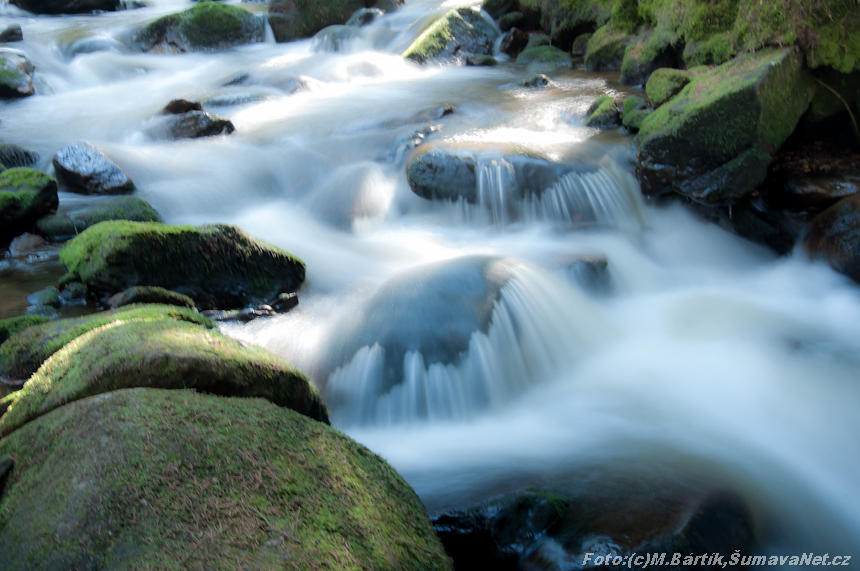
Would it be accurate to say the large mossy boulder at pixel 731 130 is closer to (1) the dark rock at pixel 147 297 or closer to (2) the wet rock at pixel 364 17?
(1) the dark rock at pixel 147 297

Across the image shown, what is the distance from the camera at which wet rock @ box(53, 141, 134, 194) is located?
609 cm

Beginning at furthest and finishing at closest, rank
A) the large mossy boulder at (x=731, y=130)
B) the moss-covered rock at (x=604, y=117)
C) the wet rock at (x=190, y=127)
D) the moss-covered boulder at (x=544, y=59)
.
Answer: the moss-covered boulder at (x=544, y=59) → the wet rock at (x=190, y=127) → the moss-covered rock at (x=604, y=117) → the large mossy boulder at (x=731, y=130)

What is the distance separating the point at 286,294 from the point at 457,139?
12.0 ft

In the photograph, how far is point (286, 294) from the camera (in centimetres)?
464

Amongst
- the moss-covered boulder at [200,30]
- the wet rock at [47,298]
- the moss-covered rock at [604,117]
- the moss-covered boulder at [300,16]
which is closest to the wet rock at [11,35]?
the moss-covered boulder at [200,30]

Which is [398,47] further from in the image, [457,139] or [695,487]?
[695,487]

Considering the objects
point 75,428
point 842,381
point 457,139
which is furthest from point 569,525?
point 457,139

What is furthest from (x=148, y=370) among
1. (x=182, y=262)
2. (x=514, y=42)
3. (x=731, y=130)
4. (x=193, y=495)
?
(x=514, y=42)

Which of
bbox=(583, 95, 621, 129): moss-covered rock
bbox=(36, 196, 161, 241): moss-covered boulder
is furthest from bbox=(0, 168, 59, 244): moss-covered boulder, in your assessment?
bbox=(583, 95, 621, 129): moss-covered rock

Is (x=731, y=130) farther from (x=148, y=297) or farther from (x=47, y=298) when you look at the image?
(x=47, y=298)

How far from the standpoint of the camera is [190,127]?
26.2 ft

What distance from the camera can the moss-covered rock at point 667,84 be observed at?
6727mm

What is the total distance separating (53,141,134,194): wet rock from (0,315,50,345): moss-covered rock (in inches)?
119

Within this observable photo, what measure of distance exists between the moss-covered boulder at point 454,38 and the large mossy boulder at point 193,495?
441 inches
